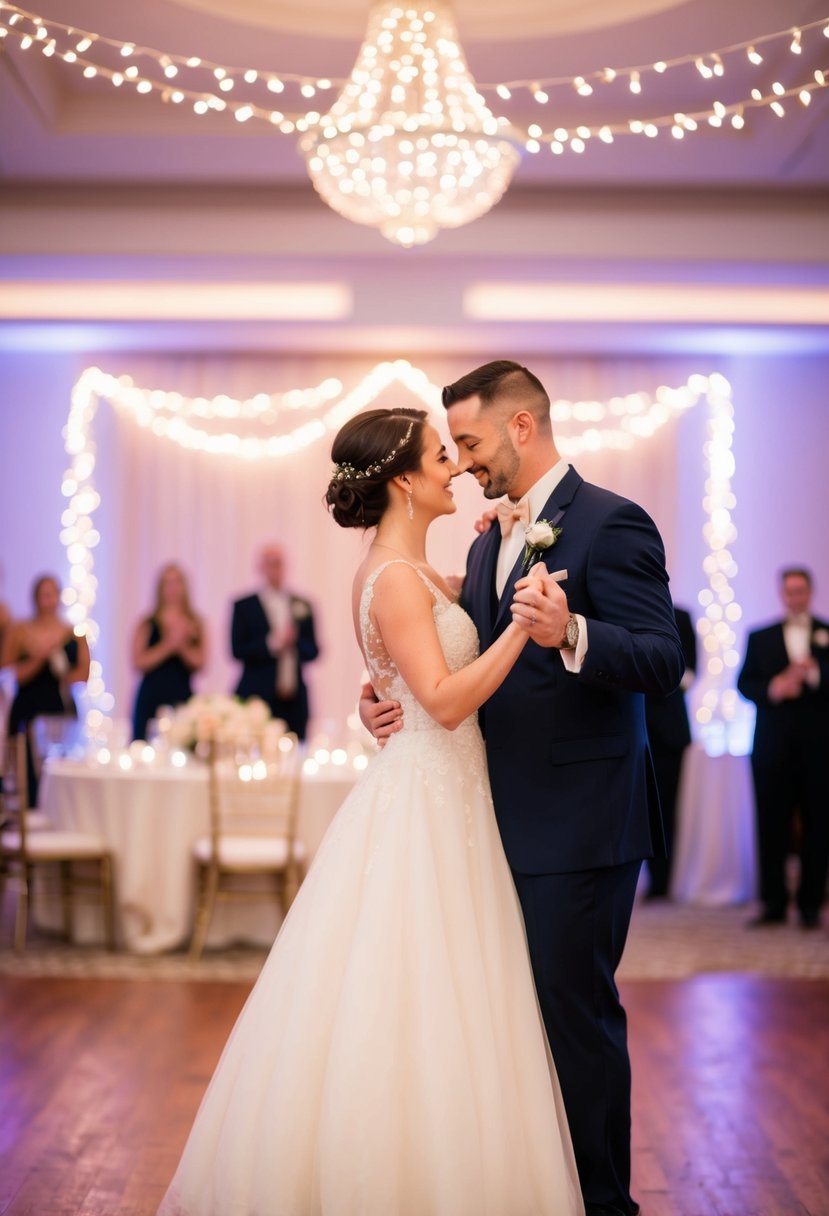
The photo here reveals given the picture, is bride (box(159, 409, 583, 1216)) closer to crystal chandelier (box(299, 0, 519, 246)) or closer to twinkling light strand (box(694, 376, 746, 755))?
crystal chandelier (box(299, 0, 519, 246))

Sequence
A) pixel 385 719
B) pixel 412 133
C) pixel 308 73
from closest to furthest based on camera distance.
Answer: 1. pixel 385 719
2. pixel 412 133
3. pixel 308 73

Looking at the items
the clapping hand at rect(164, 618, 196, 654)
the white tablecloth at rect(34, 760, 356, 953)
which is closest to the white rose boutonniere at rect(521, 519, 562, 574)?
the white tablecloth at rect(34, 760, 356, 953)

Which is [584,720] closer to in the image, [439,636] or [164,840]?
[439,636]

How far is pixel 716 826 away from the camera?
7.16m

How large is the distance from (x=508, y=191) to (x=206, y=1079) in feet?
16.7

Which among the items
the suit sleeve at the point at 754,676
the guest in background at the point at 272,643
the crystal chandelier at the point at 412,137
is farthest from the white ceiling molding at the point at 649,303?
the crystal chandelier at the point at 412,137

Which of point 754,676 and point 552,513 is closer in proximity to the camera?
point 552,513

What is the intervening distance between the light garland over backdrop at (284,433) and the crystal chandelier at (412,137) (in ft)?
12.1

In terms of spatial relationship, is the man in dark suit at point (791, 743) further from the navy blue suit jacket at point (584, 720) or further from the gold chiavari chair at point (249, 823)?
the navy blue suit jacket at point (584, 720)

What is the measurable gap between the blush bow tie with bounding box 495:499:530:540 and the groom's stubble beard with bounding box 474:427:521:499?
4cm

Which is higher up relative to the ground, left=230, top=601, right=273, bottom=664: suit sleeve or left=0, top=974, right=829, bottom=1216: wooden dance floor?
left=230, top=601, right=273, bottom=664: suit sleeve

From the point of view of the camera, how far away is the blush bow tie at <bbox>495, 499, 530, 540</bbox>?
8.61 ft

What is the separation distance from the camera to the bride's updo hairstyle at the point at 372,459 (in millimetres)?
2752

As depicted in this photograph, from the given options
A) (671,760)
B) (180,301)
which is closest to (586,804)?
(671,760)
